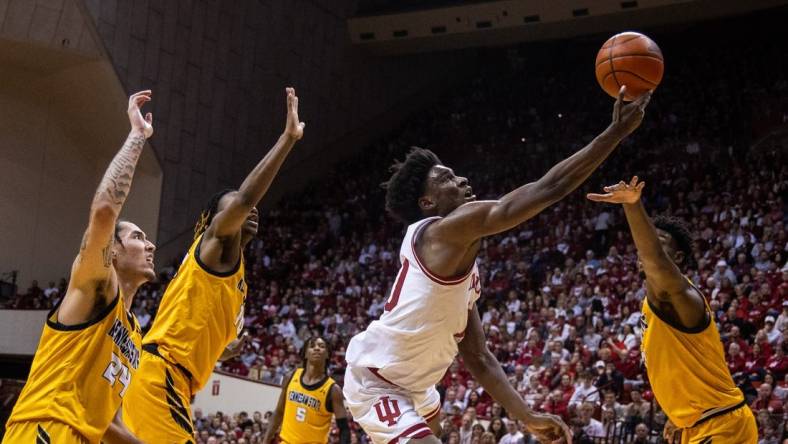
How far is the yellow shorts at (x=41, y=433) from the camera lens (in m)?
3.68

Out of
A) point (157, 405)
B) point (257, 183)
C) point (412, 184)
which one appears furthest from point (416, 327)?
point (157, 405)

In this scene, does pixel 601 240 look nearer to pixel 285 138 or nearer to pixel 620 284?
pixel 620 284

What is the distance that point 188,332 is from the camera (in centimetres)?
507

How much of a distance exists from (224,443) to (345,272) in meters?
7.80

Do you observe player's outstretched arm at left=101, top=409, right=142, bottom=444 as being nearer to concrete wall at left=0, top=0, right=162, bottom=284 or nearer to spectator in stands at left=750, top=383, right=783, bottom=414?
spectator in stands at left=750, top=383, right=783, bottom=414

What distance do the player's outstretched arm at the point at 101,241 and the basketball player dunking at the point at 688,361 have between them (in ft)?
8.32

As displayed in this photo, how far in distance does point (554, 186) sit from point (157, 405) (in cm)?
246

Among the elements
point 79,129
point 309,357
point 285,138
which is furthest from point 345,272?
point 285,138

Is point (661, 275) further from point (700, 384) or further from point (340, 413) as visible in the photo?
point (340, 413)

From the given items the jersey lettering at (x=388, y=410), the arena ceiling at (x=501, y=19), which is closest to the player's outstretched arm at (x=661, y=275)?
the jersey lettering at (x=388, y=410)

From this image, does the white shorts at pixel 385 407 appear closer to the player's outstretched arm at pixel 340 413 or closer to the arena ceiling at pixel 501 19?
the player's outstretched arm at pixel 340 413

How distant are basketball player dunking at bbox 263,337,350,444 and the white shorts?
15.2 feet

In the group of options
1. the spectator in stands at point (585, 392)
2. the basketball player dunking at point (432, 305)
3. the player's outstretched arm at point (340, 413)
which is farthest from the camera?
the spectator in stands at point (585, 392)

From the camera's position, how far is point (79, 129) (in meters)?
21.8
